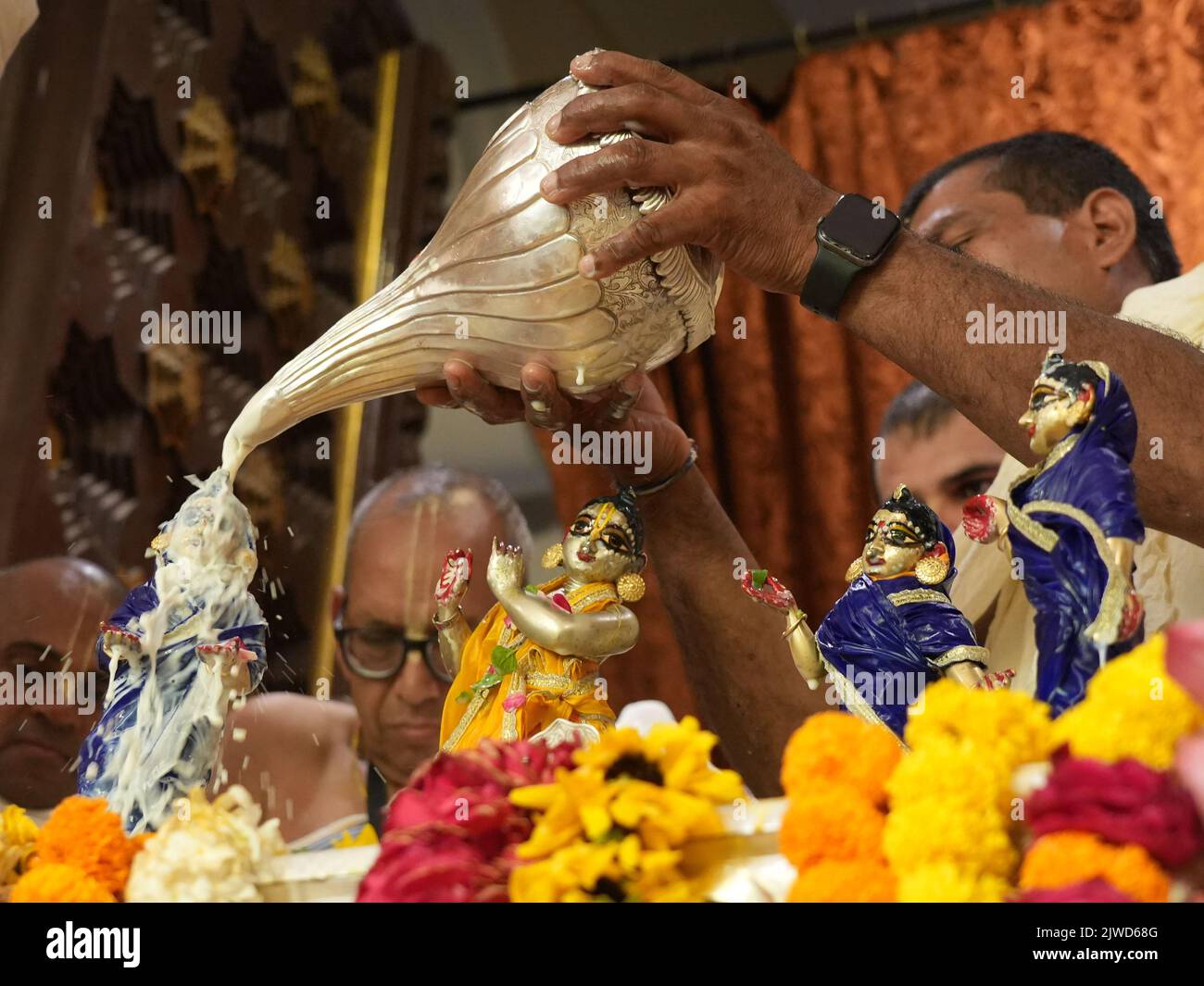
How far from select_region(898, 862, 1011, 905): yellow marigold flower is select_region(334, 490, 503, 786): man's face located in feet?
4.11

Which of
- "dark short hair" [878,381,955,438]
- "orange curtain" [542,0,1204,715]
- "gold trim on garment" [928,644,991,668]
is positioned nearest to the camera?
"gold trim on garment" [928,644,991,668]

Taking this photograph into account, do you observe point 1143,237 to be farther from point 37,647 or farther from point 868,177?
point 37,647

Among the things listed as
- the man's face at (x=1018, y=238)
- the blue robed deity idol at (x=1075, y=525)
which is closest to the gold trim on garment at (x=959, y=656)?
the blue robed deity idol at (x=1075, y=525)

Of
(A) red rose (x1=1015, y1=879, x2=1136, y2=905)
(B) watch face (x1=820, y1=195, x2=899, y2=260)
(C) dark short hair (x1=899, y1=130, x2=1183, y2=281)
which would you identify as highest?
(C) dark short hair (x1=899, y1=130, x2=1183, y2=281)

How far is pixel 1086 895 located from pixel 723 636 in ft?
2.40

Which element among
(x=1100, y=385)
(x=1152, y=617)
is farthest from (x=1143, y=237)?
(x=1100, y=385)

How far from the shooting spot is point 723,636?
1.25 meters

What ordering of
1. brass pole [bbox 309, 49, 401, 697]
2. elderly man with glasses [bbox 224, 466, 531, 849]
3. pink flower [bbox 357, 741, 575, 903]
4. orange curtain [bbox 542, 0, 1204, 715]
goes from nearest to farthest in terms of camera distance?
pink flower [bbox 357, 741, 575, 903] < elderly man with glasses [bbox 224, 466, 531, 849] < orange curtain [bbox 542, 0, 1204, 715] < brass pole [bbox 309, 49, 401, 697]

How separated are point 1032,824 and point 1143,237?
57.0 inches

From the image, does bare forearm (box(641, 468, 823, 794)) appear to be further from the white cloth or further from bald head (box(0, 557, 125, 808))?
bald head (box(0, 557, 125, 808))

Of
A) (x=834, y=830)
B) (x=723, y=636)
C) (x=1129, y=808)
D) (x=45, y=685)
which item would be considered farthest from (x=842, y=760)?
(x=45, y=685)

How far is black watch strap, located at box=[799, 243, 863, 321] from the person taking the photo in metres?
0.97

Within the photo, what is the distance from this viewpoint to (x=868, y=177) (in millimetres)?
2600

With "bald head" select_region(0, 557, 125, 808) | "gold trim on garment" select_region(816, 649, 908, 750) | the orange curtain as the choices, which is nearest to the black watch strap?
"gold trim on garment" select_region(816, 649, 908, 750)
